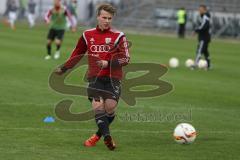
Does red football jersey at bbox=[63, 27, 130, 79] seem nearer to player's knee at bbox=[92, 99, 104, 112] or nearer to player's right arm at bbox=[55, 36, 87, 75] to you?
player's right arm at bbox=[55, 36, 87, 75]

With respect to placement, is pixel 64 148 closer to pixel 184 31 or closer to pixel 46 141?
pixel 46 141

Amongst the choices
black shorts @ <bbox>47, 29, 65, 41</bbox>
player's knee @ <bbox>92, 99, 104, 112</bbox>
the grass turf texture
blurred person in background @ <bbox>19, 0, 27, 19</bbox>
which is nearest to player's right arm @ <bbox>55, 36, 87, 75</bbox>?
player's knee @ <bbox>92, 99, 104, 112</bbox>

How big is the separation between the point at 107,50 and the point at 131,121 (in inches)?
124

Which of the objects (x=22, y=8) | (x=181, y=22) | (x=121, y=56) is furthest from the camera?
(x=22, y=8)

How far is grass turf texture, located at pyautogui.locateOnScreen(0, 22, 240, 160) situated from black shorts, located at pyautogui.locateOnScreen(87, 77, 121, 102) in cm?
78

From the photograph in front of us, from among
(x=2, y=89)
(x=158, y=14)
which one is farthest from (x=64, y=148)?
(x=158, y=14)

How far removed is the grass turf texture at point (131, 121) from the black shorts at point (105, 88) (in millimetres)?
782

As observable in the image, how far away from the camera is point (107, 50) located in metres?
10.8

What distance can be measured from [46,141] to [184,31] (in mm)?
42707

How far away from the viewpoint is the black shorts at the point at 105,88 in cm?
1088

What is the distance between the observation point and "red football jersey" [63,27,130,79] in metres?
10.8

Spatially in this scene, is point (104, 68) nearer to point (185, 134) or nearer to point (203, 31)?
point (185, 134)

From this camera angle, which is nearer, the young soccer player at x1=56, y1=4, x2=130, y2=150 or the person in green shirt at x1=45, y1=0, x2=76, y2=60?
the young soccer player at x1=56, y1=4, x2=130, y2=150

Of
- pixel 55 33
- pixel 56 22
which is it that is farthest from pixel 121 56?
pixel 55 33
